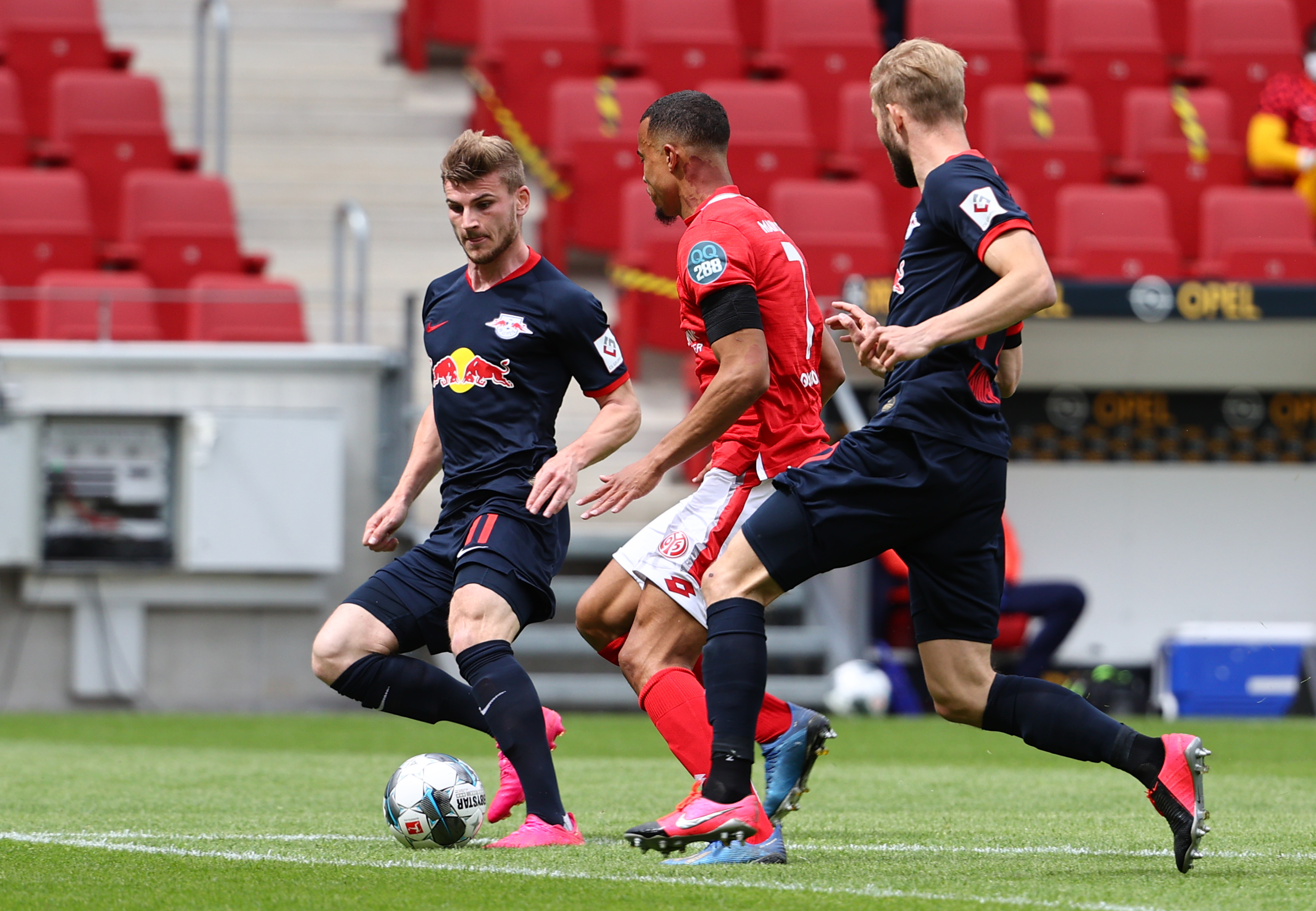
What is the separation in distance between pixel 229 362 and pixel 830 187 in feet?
13.1

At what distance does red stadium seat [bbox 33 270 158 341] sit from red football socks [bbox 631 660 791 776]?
6.81 meters

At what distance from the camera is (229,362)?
34.2 feet

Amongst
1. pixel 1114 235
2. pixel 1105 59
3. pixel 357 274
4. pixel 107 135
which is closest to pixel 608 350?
pixel 357 274

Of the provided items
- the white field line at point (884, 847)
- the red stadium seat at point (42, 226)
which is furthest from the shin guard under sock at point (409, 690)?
the red stadium seat at point (42, 226)

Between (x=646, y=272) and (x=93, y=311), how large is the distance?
3.27 m

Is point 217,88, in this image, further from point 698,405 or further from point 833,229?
point 698,405

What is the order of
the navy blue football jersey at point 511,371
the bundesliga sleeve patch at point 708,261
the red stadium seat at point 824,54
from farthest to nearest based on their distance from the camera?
the red stadium seat at point 824,54
the navy blue football jersey at point 511,371
the bundesliga sleeve patch at point 708,261

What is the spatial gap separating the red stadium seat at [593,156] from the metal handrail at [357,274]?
1.67 meters

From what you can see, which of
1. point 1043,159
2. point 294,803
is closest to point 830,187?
point 1043,159

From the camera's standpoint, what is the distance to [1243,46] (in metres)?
14.1

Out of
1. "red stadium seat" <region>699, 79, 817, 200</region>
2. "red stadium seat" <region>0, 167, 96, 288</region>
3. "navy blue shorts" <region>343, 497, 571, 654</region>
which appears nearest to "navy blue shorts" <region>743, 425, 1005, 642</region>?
"navy blue shorts" <region>343, 497, 571, 654</region>

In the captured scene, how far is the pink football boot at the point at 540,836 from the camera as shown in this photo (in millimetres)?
4316

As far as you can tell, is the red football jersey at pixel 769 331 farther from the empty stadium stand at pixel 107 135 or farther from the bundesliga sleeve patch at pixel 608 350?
the empty stadium stand at pixel 107 135

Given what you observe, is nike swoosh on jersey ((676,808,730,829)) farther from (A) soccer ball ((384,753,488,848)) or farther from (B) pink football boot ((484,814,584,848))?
(A) soccer ball ((384,753,488,848))
